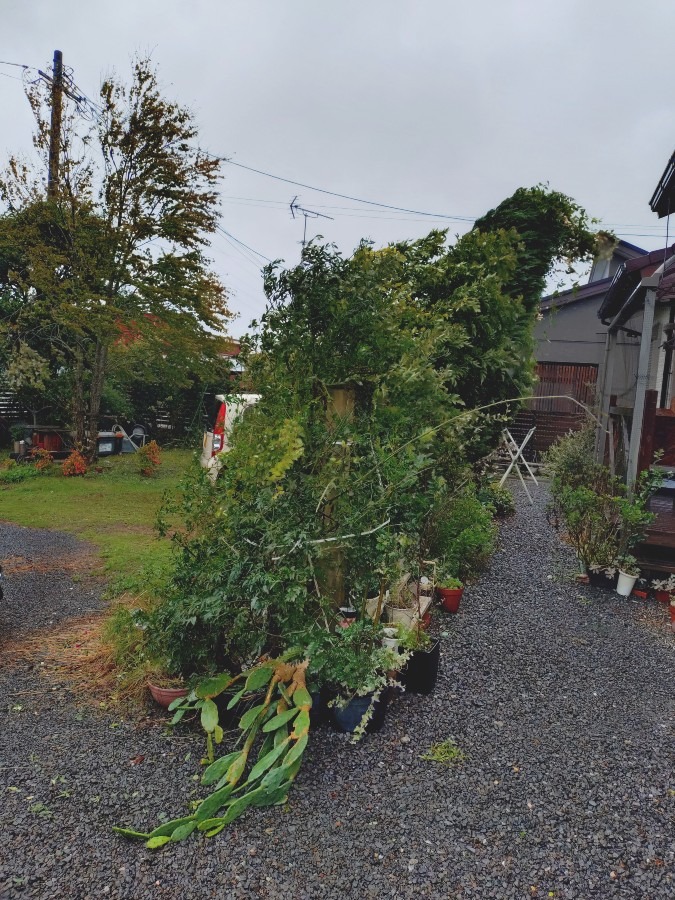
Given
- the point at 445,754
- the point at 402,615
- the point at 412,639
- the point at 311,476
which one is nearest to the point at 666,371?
the point at 402,615

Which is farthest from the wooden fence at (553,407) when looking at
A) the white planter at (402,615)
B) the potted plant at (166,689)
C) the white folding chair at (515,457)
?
the potted plant at (166,689)

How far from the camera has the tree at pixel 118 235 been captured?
10.8 metres

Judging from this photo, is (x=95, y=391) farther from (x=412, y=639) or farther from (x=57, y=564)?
(x=412, y=639)

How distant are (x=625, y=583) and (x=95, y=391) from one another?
1005 cm

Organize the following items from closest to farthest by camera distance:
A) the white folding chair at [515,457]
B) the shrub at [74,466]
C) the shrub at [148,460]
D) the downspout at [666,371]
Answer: the downspout at [666,371] < the white folding chair at [515,457] < the shrub at [74,466] < the shrub at [148,460]

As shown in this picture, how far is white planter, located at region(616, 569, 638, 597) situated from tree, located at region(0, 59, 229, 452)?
8892mm

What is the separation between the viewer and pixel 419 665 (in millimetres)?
3348

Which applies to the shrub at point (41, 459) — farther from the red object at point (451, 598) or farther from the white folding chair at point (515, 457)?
the red object at point (451, 598)

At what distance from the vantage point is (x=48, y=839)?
215 centimetres

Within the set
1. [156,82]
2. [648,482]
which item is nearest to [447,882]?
[648,482]

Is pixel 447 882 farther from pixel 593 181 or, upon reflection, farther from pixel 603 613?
pixel 593 181

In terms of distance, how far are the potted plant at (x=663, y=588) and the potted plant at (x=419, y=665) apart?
2.78 meters

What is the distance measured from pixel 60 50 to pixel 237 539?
12.7 metres

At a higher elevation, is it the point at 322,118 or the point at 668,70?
the point at 322,118
